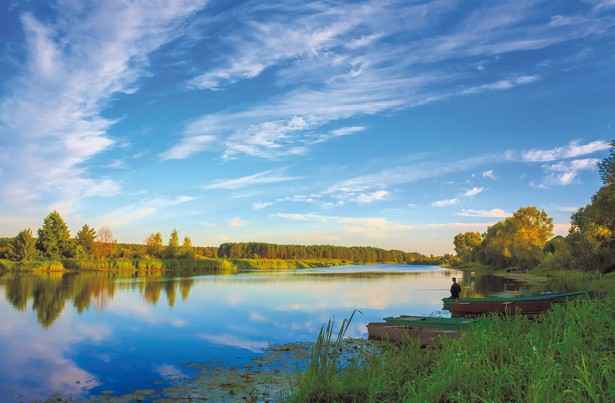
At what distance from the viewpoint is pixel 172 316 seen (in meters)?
27.5

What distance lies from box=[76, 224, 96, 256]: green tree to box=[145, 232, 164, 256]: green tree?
13277mm

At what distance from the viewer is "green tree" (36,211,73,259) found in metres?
80.8

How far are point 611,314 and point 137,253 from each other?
101 metres

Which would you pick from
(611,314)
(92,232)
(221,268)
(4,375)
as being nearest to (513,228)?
(221,268)

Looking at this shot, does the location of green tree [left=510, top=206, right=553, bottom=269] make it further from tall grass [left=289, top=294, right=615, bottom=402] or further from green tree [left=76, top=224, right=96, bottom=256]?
green tree [left=76, top=224, right=96, bottom=256]

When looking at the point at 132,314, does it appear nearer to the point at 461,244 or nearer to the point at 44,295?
the point at 44,295

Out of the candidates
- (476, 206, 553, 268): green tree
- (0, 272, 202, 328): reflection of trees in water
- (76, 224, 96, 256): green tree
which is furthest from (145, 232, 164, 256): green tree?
(476, 206, 553, 268): green tree

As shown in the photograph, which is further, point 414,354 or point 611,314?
point 611,314

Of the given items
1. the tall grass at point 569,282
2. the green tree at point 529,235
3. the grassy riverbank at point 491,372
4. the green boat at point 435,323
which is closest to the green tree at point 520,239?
the green tree at point 529,235

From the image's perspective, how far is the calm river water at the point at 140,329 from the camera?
13820 millimetres

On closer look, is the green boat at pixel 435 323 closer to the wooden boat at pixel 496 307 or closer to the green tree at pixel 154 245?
the wooden boat at pixel 496 307

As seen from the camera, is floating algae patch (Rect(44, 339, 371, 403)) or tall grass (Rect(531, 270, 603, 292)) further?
tall grass (Rect(531, 270, 603, 292))

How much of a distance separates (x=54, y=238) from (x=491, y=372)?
92.0m

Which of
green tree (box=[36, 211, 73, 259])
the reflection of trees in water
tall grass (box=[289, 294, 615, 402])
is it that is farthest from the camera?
green tree (box=[36, 211, 73, 259])
